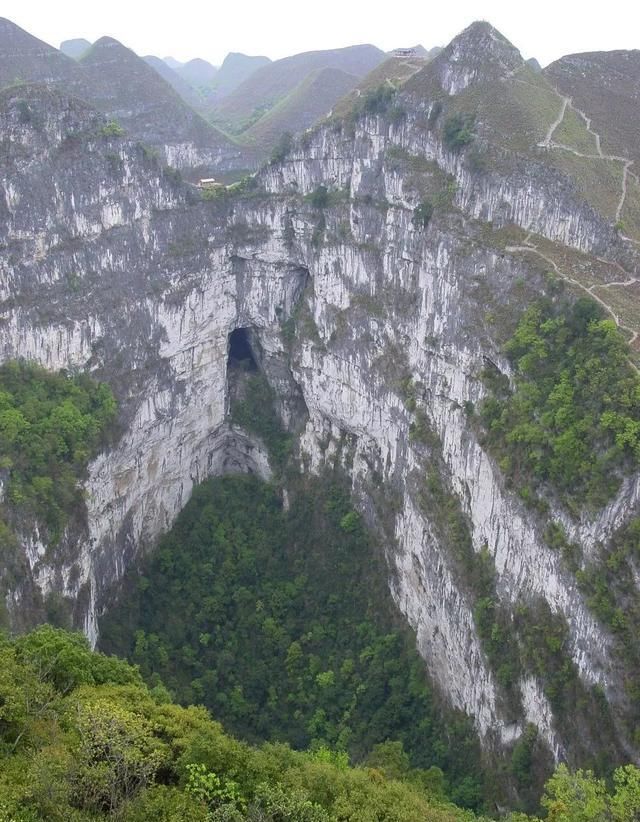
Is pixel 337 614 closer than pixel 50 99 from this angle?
No

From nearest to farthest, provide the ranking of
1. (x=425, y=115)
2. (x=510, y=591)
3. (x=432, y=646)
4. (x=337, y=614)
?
(x=510, y=591) → (x=432, y=646) → (x=425, y=115) → (x=337, y=614)


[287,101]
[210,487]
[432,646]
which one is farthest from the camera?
[287,101]

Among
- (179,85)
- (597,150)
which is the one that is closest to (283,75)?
(179,85)

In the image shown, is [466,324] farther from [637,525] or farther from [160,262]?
[160,262]

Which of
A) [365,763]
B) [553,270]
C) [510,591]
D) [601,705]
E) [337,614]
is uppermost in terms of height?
[553,270]

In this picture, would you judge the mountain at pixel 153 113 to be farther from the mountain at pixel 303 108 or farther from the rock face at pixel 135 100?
the mountain at pixel 303 108

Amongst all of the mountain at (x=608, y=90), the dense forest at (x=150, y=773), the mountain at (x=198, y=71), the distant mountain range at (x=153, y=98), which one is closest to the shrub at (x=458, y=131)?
the mountain at (x=608, y=90)

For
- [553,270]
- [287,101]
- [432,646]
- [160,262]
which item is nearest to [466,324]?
[553,270]
